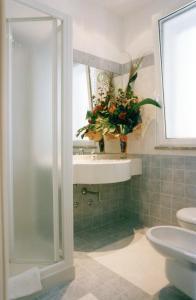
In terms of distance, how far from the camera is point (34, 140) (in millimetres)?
1462

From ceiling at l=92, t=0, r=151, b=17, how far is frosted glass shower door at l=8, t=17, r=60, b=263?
4.63 feet

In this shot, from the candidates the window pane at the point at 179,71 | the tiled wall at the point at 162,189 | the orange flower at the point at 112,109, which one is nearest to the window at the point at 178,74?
the window pane at the point at 179,71

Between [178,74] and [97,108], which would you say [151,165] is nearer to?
[97,108]

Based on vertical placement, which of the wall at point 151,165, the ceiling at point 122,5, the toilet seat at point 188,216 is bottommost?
the toilet seat at point 188,216

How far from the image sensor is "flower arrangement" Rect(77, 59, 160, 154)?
2408 millimetres

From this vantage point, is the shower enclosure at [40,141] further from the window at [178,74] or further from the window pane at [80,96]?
the window at [178,74]

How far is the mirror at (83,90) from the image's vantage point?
240cm

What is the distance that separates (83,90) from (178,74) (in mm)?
1048

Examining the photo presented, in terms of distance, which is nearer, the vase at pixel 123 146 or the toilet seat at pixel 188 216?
the toilet seat at pixel 188 216

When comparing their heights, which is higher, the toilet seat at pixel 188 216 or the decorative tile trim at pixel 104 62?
the decorative tile trim at pixel 104 62

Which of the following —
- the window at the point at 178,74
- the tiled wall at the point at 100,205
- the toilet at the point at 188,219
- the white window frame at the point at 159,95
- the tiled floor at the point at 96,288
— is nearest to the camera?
the tiled floor at the point at 96,288

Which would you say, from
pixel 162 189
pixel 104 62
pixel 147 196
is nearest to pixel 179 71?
pixel 104 62

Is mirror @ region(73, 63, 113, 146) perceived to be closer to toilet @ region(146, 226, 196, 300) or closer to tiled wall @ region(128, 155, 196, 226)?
tiled wall @ region(128, 155, 196, 226)

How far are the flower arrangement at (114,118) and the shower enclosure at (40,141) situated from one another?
91cm
